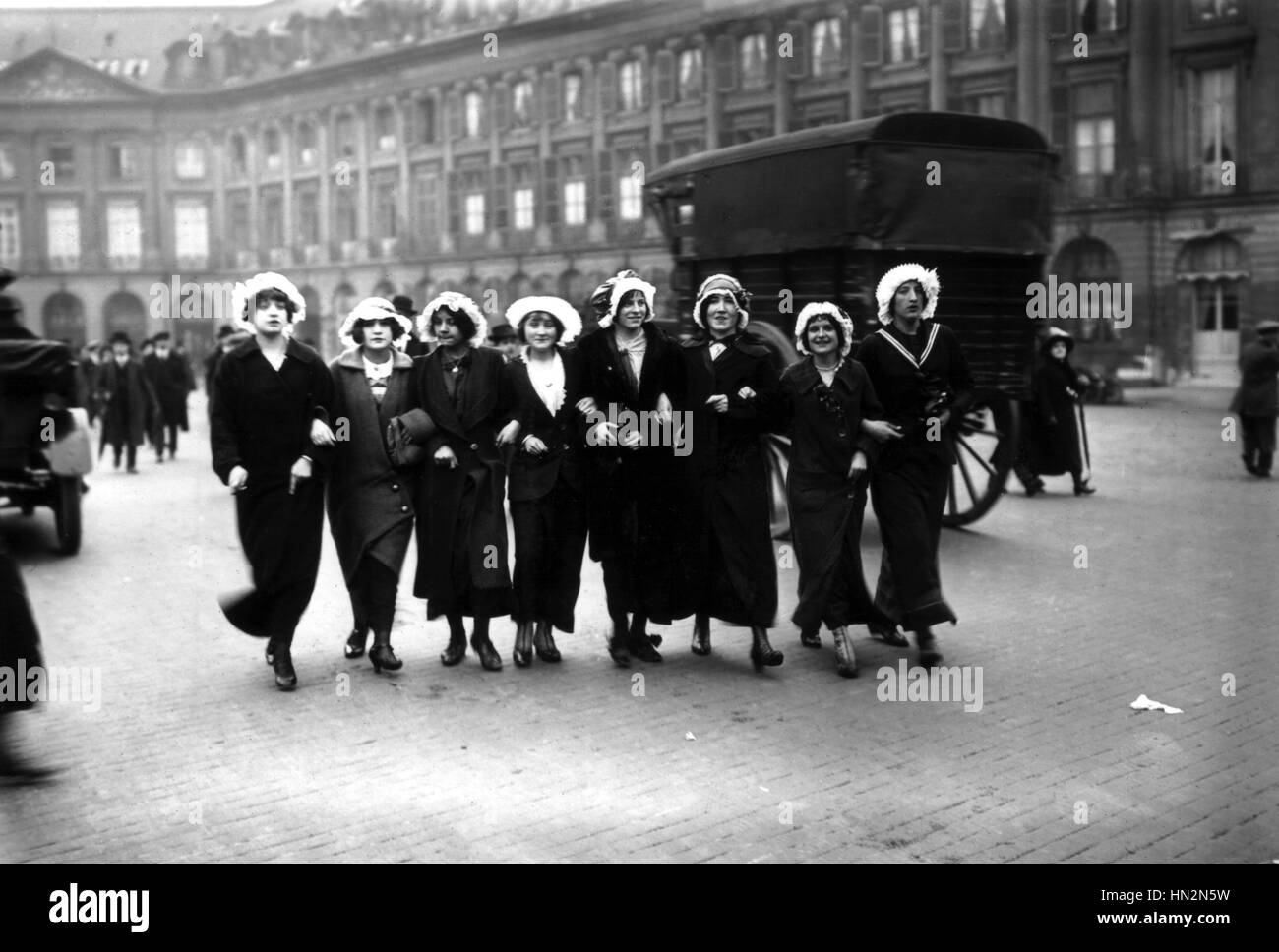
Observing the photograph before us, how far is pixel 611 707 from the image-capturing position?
20.1ft

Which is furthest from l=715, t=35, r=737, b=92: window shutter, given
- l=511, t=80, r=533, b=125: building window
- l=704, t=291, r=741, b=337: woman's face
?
l=704, t=291, r=741, b=337: woman's face

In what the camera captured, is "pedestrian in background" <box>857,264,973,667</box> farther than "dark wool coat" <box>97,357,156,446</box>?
No

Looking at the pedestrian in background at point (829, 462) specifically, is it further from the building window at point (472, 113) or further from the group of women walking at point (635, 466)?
the building window at point (472, 113)

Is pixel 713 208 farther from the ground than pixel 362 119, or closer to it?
closer to it

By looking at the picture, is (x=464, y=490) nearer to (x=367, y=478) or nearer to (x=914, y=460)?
(x=367, y=478)

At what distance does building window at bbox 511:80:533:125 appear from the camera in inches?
1897

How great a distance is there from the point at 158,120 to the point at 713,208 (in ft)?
176

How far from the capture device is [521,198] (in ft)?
160

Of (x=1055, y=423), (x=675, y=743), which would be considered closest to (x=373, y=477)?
(x=675, y=743)

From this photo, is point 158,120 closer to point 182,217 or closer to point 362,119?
point 182,217

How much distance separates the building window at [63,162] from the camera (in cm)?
6025

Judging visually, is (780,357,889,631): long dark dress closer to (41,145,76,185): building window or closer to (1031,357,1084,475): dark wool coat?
(1031,357,1084,475): dark wool coat

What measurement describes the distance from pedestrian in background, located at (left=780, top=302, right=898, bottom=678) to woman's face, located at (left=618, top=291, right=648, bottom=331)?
2.56 feet
